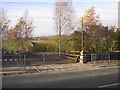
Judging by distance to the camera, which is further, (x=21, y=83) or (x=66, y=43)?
(x=66, y=43)

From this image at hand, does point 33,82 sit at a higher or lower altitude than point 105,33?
lower

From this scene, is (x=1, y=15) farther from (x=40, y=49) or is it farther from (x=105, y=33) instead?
(x=105, y=33)

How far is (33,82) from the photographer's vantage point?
1536cm

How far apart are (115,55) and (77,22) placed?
5922mm

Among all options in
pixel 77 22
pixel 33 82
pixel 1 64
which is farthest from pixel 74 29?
pixel 33 82

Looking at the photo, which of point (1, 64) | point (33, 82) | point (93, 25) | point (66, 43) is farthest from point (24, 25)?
point (33, 82)

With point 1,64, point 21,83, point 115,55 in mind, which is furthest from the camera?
point 115,55

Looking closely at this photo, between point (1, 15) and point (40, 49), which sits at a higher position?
point (1, 15)

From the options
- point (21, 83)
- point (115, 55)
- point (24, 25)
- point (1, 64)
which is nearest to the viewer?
point (21, 83)

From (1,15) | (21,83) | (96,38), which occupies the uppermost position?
(1,15)

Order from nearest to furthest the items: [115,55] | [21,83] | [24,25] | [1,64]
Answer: [21,83], [1,64], [115,55], [24,25]

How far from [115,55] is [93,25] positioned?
4525mm

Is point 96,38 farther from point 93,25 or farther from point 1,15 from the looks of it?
point 1,15

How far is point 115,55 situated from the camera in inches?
1219
